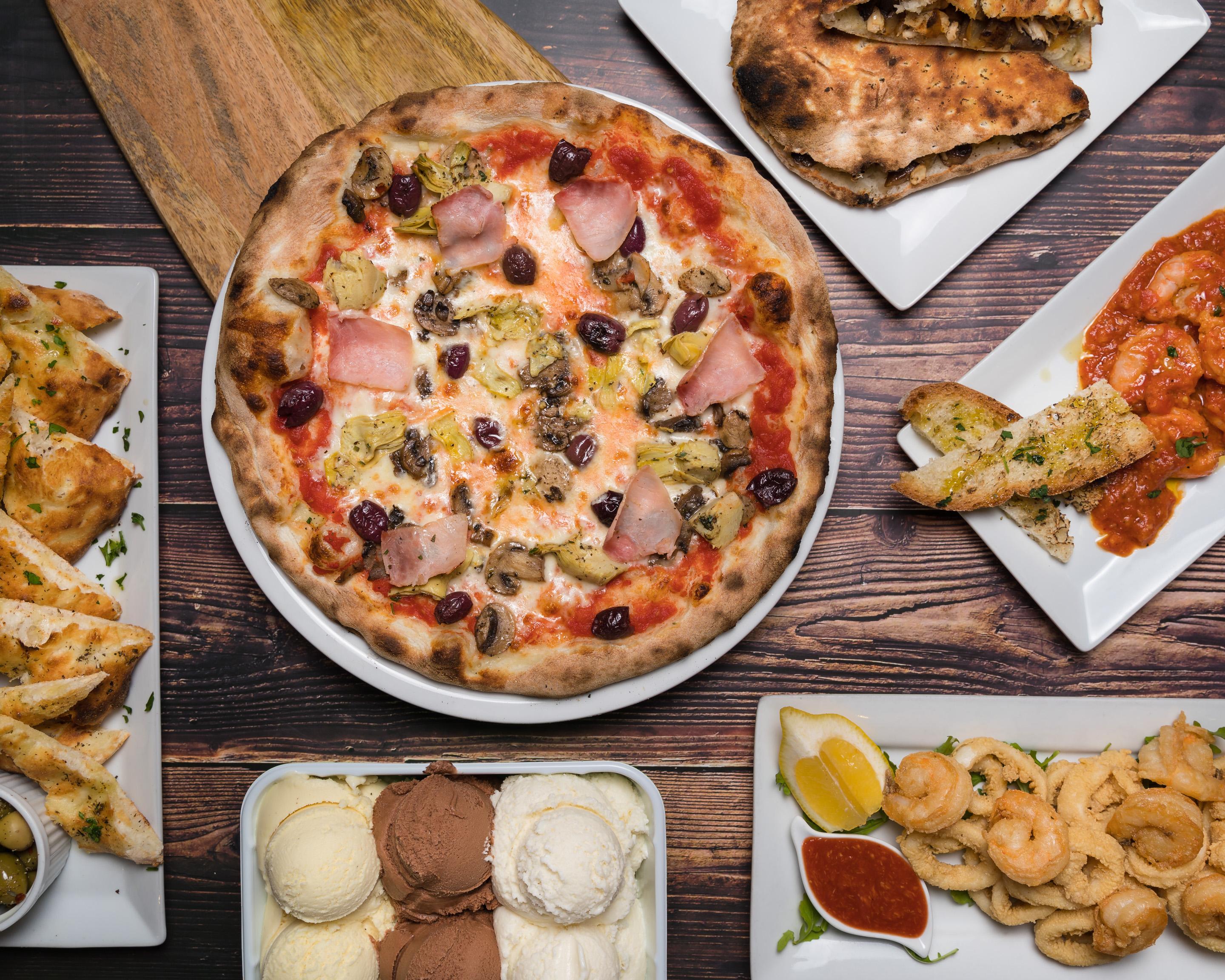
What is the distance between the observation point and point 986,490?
10.3 feet

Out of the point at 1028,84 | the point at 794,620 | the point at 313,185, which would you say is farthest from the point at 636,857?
the point at 1028,84

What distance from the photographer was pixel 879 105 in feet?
10.7

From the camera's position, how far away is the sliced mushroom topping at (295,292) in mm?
2885

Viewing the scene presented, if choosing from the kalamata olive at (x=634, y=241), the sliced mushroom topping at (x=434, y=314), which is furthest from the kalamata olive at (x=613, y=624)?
the kalamata olive at (x=634, y=241)

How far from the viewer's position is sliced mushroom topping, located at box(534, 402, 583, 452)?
3.00 m

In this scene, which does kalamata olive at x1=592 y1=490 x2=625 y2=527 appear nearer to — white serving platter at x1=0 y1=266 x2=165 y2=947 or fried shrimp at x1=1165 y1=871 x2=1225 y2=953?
white serving platter at x1=0 y1=266 x2=165 y2=947

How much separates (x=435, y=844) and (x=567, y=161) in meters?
2.27

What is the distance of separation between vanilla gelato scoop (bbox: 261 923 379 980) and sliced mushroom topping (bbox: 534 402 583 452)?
1.68 metres

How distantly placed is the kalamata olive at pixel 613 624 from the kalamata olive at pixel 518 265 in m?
1.17

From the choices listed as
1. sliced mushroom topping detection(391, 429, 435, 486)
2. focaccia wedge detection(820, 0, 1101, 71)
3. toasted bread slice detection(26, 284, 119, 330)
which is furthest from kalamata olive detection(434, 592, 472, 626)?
focaccia wedge detection(820, 0, 1101, 71)

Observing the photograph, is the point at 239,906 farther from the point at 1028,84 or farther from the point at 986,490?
the point at 1028,84

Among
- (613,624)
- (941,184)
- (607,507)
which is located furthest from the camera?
(941,184)

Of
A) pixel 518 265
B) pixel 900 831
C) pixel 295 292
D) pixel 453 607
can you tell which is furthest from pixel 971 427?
pixel 295 292

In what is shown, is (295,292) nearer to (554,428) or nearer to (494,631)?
(554,428)
